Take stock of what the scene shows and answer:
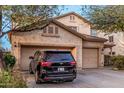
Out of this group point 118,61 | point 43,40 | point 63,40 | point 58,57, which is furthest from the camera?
point 118,61

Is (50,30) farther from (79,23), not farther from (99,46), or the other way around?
(99,46)

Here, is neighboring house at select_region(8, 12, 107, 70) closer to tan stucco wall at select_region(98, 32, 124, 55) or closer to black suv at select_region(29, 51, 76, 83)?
tan stucco wall at select_region(98, 32, 124, 55)

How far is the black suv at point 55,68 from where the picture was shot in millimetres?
11406

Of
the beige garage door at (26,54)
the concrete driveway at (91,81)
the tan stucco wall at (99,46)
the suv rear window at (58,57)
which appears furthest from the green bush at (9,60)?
the tan stucco wall at (99,46)

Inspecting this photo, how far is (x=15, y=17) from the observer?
1234 centimetres

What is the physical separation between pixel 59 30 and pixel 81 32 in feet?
4.72

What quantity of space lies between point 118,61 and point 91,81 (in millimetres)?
5120

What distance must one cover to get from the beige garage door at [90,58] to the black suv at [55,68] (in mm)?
4903

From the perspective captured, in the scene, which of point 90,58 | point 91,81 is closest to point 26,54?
point 90,58

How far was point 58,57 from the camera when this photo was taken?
11.8 meters

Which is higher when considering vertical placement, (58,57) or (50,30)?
(50,30)

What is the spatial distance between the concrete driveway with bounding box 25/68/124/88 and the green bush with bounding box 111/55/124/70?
1404 millimetres

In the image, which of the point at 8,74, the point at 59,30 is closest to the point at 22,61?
the point at 59,30
